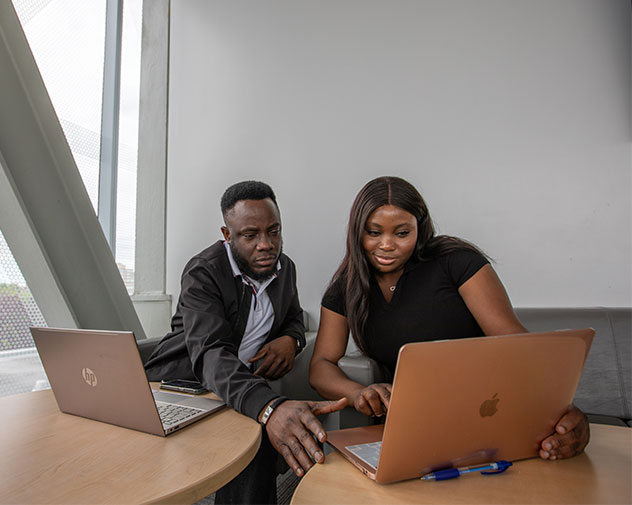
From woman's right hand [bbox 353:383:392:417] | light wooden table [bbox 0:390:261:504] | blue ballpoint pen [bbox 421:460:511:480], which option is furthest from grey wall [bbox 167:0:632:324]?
light wooden table [bbox 0:390:261:504]

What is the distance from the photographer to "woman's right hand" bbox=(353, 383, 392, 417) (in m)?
0.89

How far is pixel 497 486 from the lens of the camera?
64 centimetres

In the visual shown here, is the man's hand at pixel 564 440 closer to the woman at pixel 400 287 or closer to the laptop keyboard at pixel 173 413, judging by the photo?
the woman at pixel 400 287

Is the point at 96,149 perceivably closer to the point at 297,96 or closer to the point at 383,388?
the point at 297,96

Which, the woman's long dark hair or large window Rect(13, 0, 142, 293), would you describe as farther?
large window Rect(13, 0, 142, 293)

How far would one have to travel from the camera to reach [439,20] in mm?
2410

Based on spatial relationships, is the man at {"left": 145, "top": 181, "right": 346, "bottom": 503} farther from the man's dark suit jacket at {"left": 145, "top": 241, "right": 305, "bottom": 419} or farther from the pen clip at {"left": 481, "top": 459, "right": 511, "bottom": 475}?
the pen clip at {"left": 481, "top": 459, "right": 511, "bottom": 475}

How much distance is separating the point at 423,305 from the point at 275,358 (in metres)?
0.51

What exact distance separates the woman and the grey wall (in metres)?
0.98

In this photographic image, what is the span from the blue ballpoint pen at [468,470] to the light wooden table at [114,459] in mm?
332

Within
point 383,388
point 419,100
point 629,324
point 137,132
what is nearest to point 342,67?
point 419,100

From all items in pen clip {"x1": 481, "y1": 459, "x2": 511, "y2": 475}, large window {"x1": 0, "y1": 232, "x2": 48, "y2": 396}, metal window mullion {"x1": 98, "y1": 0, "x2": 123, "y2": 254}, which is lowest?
large window {"x1": 0, "y1": 232, "x2": 48, "y2": 396}

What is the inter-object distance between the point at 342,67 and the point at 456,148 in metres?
0.89

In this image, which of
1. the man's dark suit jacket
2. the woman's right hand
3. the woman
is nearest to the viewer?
the woman's right hand
